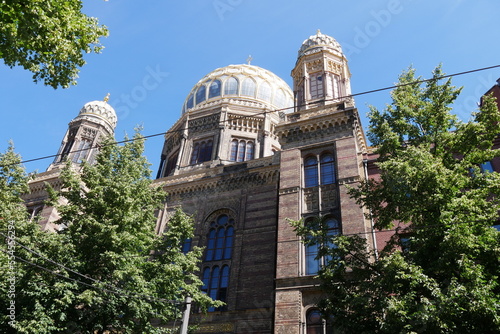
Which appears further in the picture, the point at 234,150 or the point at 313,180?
the point at 234,150

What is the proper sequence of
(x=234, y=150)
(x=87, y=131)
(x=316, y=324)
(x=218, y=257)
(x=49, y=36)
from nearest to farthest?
1. (x=49, y=36)
2. (x=316, y=324)
3. (x=218, y=257)
4. (x=234, y=150)
5. (x=87, y=131)

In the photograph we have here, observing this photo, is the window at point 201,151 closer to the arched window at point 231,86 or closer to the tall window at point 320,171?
the arched window at point 231,86

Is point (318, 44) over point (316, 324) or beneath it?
over

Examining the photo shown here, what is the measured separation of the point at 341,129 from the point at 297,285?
8354 millimetres

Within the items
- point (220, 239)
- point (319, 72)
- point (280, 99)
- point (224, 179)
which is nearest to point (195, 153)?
point (224, 179)

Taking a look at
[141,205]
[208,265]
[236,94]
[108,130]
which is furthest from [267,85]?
[141,205]

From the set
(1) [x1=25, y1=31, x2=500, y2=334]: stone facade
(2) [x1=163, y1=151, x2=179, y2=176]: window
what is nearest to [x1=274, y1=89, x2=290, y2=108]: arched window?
(1) [x1=25, y1=31, x2=500, y2=334]: stone facade

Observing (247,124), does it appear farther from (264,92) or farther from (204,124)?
(264,92)

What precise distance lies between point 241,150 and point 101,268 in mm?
19500

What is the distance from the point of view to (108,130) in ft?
114

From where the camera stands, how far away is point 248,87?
121 feet

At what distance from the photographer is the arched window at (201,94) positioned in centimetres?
3702

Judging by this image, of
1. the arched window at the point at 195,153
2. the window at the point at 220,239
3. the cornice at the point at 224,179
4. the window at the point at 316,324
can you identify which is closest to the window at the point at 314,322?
the window at the point at 316,324

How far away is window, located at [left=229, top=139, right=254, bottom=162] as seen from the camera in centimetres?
3159
